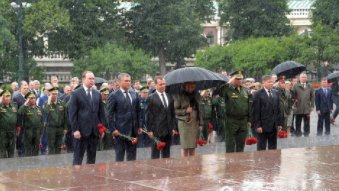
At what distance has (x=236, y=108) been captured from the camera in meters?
15.1

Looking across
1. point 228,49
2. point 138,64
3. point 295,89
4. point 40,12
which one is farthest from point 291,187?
point 228,49

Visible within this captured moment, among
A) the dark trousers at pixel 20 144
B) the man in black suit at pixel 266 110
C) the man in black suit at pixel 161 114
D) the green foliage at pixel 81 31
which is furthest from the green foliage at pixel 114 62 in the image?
the man in black suit at pixel 161 114

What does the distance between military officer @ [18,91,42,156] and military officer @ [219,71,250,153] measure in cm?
521

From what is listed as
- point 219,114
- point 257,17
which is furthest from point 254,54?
point 219,114

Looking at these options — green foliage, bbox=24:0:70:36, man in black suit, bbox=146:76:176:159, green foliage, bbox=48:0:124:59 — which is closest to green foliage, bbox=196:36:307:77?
green foliage, bbox=48:0:124:59

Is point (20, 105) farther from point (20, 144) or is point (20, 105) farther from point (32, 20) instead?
point (32, 20)

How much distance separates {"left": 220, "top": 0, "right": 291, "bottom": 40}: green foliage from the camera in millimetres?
60094

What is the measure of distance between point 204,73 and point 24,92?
702 centimetres

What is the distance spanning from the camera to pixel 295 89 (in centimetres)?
2320

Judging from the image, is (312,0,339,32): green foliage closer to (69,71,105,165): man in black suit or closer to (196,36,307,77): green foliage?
(196,36,307,77): green foliage

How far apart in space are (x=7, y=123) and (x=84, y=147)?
4133 mm

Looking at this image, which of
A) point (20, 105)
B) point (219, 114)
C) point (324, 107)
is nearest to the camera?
point (20, 105)

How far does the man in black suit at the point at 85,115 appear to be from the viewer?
1399cm

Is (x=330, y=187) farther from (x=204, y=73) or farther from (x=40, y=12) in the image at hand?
(x=40, y=12)
